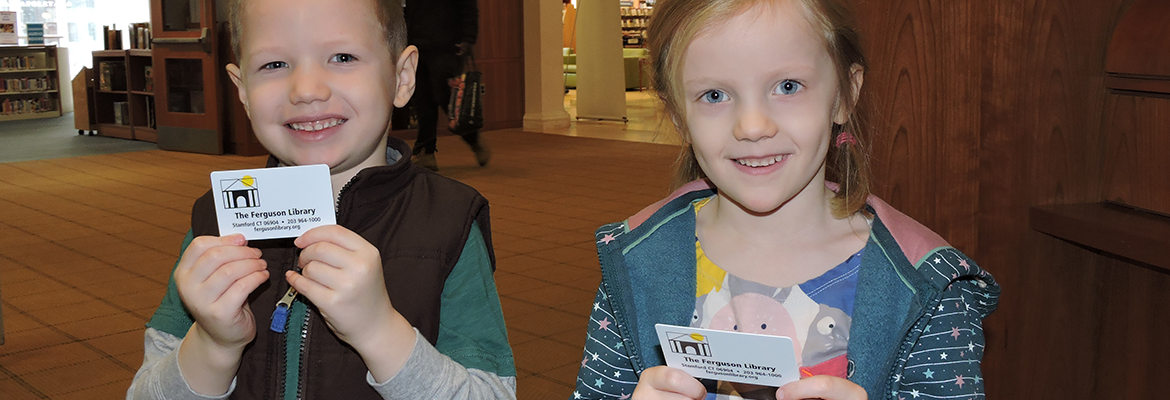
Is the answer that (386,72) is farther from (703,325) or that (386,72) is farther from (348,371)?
(703,325)

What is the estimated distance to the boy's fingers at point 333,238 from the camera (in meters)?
1.03

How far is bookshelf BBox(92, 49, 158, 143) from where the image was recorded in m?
9.36

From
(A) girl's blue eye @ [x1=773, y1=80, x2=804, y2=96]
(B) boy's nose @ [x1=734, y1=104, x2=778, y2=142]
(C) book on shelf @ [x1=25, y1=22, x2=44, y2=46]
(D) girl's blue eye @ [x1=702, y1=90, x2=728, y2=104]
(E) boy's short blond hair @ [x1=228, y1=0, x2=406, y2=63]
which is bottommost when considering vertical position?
(B) boy's nose @ [x1=734, y1=104, x2=778, y2=142]

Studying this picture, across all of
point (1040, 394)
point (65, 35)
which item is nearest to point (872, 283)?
point (1040, 394)

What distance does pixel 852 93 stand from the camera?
3.96 feet

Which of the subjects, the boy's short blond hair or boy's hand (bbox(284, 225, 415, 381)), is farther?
the boy's short blond hair

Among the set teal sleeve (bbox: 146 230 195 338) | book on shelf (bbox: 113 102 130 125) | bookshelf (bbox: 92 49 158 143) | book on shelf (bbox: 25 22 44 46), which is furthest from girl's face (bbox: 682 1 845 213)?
book on shelf (bbox: 25 22 44 46)

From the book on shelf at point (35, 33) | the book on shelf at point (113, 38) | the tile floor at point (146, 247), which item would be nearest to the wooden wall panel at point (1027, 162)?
the tile floor at point (146, 247)

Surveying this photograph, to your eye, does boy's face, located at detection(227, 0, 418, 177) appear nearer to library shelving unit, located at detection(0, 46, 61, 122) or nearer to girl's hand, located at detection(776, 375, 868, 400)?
girl's hand, located at detection(776, 375, 868, 400)

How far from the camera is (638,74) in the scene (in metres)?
17.3

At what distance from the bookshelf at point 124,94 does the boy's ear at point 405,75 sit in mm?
8665

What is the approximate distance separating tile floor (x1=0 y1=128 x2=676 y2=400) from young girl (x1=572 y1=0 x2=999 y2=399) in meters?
1.51

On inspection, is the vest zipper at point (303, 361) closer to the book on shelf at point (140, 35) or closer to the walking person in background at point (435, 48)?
the walking person in background at point (435, 48)

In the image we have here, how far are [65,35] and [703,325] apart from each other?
1615 centimetres
